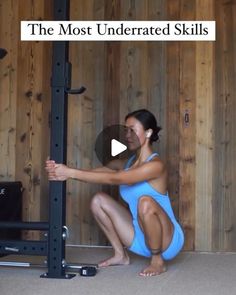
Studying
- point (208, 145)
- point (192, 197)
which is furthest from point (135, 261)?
point (208, 145)

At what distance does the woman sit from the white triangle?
170 millimetres

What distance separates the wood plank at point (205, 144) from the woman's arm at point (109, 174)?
62 cm

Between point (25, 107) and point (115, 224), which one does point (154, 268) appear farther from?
point (25, 107)

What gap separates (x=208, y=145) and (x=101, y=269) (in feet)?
3.67

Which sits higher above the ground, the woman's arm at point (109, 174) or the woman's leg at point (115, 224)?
the woman's arm at point (109, 174)

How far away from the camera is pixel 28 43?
3.94 m

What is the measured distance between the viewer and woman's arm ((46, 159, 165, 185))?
2.82m

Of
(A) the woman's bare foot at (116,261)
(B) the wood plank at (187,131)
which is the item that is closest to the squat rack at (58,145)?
(A) the woman's bare foot at (116,261)

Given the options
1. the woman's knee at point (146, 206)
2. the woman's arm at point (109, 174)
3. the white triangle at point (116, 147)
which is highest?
the white triangle at point (116, 147)

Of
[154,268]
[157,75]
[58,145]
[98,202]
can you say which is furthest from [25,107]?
[154,268]

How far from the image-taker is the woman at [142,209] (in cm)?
301

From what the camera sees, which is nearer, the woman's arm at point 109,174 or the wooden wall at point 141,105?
the woman's arm at point 109,174

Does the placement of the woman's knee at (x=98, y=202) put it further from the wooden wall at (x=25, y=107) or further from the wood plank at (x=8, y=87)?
the wood plank at (x=8, y=87)

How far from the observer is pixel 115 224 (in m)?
3.21
